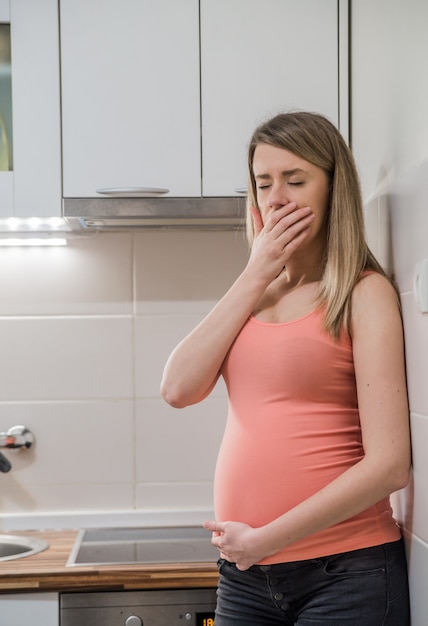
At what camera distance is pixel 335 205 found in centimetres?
146

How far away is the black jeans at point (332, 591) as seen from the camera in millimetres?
1341

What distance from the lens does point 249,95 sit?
2.02 m

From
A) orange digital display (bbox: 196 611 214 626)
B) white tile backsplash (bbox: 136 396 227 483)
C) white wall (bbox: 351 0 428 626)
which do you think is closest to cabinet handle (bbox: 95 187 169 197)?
white wall (bbox: 351 0 428 626)

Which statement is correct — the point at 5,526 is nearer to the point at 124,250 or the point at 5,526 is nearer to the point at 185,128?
the point at 124,250

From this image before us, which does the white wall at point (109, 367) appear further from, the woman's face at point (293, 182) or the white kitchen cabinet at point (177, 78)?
the woman's face at point (293, 182)

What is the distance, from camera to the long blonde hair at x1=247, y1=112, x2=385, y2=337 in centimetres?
141

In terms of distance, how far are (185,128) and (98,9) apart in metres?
0.34

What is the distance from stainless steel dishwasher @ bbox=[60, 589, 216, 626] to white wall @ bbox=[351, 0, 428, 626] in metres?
0.53

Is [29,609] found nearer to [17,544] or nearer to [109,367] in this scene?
[17,544]

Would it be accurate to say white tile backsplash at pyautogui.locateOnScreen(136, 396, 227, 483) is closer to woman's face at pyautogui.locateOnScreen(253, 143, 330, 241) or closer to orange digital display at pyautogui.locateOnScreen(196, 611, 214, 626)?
orange digital display at pyautogui.locateOnScreen(196, 611, 214, 626)

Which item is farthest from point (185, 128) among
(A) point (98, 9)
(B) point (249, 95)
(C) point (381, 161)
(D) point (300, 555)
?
(D) point (300, 555)

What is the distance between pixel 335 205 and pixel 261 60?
70 centimetres

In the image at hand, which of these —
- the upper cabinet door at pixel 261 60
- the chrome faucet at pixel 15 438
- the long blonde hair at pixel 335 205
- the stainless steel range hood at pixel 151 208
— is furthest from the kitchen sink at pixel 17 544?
the long blonde hair at pixel 335 205

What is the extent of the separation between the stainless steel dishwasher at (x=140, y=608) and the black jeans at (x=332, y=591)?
43 centimetres
